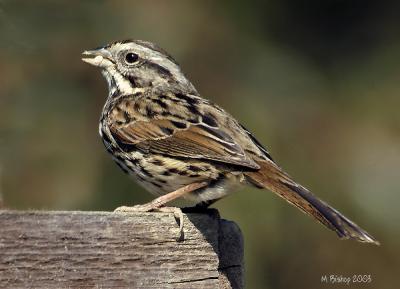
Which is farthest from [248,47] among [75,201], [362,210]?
[75,201]

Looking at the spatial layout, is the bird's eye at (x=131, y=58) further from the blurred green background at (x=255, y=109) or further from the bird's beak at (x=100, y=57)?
the blurred green background at (x=255, y=109)

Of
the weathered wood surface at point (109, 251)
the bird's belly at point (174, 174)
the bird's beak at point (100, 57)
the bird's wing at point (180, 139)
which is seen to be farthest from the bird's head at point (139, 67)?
the weathered wood surface at point (109, 251)

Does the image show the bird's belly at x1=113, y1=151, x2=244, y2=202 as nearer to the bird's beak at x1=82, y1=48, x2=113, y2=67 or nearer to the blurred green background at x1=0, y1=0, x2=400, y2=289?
the bird's beak at x1=82, y1=48, x2=113, y2=67

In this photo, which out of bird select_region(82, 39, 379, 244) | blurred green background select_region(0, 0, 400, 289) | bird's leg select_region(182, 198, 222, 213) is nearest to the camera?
bird's leg select_region(182, 198, 222, 213)

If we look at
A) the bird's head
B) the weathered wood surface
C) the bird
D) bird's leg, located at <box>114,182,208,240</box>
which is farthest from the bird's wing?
the weathered wood surface

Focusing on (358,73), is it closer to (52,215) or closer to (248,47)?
(248,47)

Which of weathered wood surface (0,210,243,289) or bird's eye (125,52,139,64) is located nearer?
weathered wood surface (0,210,243,289)

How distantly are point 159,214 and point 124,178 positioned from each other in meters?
2.69

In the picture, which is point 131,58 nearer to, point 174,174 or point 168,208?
point 174,174

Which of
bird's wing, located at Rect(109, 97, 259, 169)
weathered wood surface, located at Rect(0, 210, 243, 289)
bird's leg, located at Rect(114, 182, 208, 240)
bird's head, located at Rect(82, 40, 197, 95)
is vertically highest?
bird's head, located at Rect(82, 40, 197, 95)

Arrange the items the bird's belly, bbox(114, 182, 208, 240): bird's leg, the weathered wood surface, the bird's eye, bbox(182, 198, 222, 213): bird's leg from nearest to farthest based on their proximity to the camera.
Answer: the weathered wood surface → bbox(114, 182, 208, 240): bird's leg → bbox(182, 198, 222, 213): bird's leg → the bird's belly → the bird's eye

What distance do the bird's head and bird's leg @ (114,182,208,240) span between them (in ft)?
3.22

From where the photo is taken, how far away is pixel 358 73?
7.04 m

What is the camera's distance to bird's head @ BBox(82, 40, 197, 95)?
4910 millimetres
